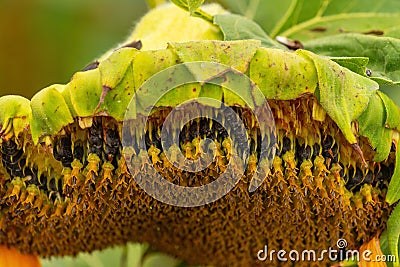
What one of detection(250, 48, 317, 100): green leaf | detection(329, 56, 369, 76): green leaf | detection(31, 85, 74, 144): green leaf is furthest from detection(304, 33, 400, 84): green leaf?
detection(31, 85, 74, 144): green leaf

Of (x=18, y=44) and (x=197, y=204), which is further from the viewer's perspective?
(x=18, y=44)

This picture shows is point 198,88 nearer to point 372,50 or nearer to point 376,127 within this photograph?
point 376,127

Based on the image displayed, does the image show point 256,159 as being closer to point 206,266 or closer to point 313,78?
point 313,78

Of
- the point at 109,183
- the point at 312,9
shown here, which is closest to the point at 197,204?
the point at 109,183

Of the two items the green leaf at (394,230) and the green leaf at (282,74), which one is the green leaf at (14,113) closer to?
the green leaf at (282,74)

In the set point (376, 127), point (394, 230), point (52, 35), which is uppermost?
point (52, 35)

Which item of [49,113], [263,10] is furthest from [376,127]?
[263,10]

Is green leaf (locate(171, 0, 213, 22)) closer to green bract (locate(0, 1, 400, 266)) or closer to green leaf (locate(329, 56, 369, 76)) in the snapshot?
green bract (locate(0, 1, 400, 266))
